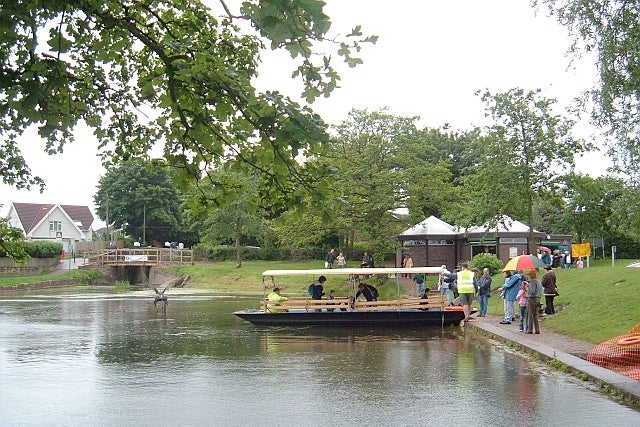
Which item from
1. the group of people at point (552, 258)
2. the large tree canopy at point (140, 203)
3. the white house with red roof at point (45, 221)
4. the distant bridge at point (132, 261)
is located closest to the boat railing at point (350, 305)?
the group of people at point (552, 258)

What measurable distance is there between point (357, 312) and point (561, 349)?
8.11 meters

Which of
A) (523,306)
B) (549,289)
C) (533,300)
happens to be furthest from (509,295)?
(533,300)

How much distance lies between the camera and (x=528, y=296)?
18.1 metres

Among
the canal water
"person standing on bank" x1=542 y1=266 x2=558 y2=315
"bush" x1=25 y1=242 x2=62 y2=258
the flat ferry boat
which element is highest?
"bush" x1=25 y1=242 x2=62 y2=258

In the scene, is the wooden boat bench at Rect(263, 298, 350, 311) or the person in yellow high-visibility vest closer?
the person in yellow high-visibility vest

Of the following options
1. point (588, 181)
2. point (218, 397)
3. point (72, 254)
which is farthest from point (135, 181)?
point (218, 397)

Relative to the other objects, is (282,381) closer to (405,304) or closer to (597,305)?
(405,304)

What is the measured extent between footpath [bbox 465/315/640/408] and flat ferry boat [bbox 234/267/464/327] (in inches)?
44.3

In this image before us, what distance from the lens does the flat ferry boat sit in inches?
891

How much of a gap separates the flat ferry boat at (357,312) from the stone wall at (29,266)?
37.9 m

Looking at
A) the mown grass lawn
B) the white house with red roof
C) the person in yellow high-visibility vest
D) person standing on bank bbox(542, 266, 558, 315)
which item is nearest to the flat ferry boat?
the person in yellow high-visibility vest

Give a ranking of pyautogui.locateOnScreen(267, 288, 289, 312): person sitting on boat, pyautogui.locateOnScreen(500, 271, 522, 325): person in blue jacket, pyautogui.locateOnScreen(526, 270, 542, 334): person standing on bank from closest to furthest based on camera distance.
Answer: pyautogui.locateOnScreen(526, 270, 542, 334): person standing on bank, pyautogui.locateOnScreen(500, 271, 522, 325): person in blue jacket, pyautogui.locateOnScreen(267, 288, 289, 312): person sitting on boat

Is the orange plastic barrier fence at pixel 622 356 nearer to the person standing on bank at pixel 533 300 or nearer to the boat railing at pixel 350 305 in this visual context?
the person standing on bank at pixel 533 300

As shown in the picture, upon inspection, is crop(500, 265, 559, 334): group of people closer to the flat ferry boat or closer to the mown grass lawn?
the mown grass lawn
